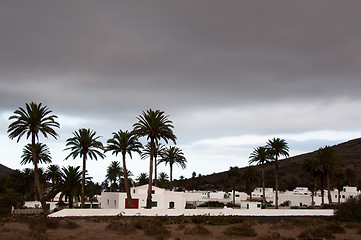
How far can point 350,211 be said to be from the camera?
174 ft

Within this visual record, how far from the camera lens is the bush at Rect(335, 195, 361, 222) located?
172ft

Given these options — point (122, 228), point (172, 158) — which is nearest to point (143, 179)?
point (172, 158)

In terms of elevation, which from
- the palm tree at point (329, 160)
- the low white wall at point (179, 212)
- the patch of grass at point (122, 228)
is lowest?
the low white wall at point (179, 212)

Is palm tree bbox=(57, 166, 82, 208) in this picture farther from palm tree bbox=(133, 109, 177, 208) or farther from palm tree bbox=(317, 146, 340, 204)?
palm tree bbox=(317, 146, 340, 204)

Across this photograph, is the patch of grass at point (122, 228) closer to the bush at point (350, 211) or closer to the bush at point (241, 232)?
the bush at point (241, 232)

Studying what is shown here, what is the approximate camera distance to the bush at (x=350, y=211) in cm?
5228

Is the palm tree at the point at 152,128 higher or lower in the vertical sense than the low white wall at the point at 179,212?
higher

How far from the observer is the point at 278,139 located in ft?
271

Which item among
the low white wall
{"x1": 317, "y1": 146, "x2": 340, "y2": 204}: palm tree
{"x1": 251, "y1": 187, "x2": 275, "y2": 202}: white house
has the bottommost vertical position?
{"x1": 251, "y1": 187, "x2": 275, "y2": 202}: white house

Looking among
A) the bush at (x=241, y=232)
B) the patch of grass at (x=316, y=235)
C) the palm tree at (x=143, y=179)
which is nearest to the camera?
the patch of grass at (x=316, y=235)

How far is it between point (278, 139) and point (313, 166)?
1094 centimetres

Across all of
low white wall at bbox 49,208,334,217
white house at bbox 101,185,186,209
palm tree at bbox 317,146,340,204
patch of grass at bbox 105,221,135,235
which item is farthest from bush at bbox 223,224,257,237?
palm tree at bbox 317,146,340,204

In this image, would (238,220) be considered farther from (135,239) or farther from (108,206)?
(108,206)

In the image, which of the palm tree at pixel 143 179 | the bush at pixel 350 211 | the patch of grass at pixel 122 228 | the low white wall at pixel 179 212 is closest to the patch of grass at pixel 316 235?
the patch of grass at pixel 122 228
